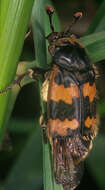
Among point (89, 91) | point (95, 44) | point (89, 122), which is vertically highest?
point (95, 44)

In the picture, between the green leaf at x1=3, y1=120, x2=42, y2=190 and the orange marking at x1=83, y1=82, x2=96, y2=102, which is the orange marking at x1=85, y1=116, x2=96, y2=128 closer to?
the orange marking at x1=83, y1=82, x2=96, y2=102

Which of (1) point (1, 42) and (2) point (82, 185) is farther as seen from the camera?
(2) point (82, 185)

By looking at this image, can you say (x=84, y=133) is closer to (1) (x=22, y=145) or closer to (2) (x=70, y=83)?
(2) (x=70, y=83)

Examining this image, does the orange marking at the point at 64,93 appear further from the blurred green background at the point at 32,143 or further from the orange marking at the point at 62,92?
the blurred green background at the point at 32,143

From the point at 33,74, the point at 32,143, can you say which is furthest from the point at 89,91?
the point at 32,143

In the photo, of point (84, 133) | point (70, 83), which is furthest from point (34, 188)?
point (70, 83)

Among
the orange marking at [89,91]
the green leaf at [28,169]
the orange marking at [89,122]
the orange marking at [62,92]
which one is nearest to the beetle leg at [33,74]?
the orange marking at [62,92]

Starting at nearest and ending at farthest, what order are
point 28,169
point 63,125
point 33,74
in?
1. point 33,74
2. point 63,125
3. point 28,169

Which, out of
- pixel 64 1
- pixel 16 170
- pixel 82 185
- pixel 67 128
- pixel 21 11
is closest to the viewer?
pixel 21 11

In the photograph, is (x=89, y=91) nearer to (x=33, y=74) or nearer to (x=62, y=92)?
(x=62, y=92)
